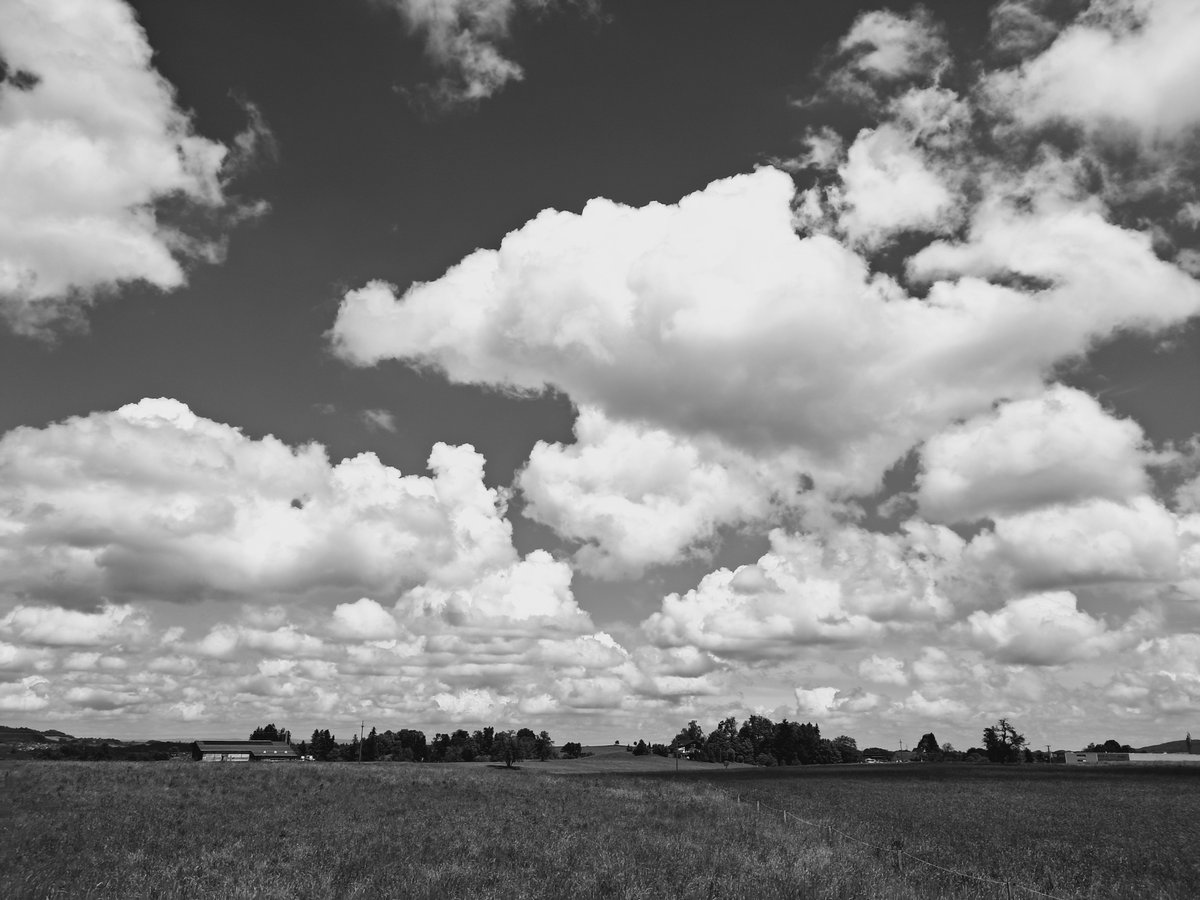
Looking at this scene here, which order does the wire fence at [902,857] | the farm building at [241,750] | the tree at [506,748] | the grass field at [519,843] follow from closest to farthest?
Answer: the grass field at [519,843], the wire fence at [902,857], the tree at [506,748], the farm building at [241,750]

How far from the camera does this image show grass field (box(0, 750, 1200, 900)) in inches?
735

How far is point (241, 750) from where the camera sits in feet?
571

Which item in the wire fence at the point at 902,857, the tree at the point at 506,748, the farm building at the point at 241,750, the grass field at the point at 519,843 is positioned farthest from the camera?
the farm building at the point at 241,750

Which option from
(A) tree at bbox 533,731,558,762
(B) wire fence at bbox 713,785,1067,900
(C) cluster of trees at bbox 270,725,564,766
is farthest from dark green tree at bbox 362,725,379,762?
(B) wire fence at bbox 713,785,1067,900

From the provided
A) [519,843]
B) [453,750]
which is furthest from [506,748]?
[519,843]

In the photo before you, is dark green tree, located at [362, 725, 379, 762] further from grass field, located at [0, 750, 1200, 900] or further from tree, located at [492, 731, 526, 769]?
grass field, located at [0, 750, 1200, 900]

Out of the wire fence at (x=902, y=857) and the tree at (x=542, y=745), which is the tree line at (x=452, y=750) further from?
the wire fence at (x=902, y=857)

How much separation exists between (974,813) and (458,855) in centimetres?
3710

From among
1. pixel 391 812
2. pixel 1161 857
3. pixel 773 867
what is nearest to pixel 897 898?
pixel 773 867

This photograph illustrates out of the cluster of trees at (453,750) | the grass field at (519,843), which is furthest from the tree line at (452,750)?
the grass field at (519,843)

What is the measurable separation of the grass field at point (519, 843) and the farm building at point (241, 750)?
444 feet

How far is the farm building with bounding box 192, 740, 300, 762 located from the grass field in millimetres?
135435

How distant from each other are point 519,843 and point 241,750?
574 feet

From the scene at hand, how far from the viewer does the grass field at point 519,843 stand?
18672 mm
